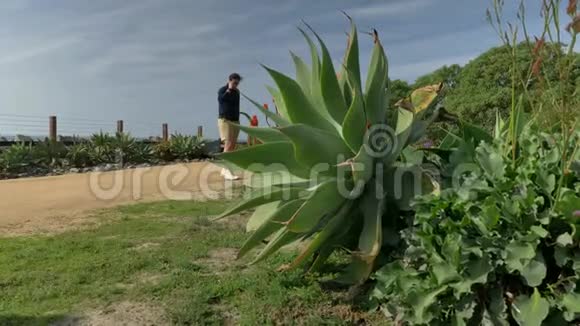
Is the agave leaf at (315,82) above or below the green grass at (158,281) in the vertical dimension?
above

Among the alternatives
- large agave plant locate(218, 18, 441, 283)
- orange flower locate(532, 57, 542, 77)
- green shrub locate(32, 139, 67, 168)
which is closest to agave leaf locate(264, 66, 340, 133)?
large agave plant locate(218, 18, 441, 283)

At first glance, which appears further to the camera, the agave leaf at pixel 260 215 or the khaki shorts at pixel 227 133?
the khaki shorts at pixel 227 133

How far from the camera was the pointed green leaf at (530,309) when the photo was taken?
6.40 ft

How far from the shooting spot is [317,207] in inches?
105

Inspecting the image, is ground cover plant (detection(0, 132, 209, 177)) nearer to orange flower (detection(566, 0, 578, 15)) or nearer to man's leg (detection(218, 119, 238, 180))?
man's leg (detection(218, 119, 238, 180))

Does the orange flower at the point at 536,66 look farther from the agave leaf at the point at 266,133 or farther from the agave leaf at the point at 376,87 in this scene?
the agave leaf at the point at 266,133

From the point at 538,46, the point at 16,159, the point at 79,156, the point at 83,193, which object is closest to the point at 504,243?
the point at 538,46

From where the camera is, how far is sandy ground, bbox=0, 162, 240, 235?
5.81 m

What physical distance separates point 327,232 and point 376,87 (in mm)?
901

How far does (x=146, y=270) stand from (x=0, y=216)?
3498 mm

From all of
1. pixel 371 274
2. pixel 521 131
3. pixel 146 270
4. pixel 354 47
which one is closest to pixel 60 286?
pixel 146 270

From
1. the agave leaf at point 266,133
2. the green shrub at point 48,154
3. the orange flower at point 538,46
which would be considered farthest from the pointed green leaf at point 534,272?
the green shrub at point 48,154

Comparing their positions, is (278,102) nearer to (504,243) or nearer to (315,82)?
(315,82)

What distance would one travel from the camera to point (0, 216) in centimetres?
602
